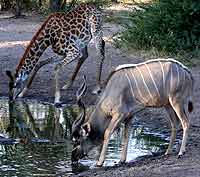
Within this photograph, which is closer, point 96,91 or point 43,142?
point 43,142

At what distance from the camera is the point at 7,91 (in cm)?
1281

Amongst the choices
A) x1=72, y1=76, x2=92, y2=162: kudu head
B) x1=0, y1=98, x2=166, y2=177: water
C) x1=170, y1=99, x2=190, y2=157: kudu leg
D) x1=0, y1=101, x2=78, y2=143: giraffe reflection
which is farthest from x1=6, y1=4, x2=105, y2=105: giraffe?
x1=170, y1=99, x2=190, y2=157: kudu leg

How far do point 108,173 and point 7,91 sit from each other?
548 cm

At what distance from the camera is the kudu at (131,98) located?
8398 mm

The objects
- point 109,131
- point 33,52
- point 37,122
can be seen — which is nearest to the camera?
point 109,131

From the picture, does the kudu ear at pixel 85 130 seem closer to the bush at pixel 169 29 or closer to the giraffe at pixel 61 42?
the giraffe at pixel 61 42

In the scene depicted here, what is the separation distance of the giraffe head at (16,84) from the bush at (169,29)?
16.3ft

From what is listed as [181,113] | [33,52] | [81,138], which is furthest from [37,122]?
[181,113]

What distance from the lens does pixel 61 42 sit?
12.4 meters

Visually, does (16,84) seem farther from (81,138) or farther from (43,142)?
(81,138)

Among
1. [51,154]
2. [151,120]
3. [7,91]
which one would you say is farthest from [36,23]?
[51,154]

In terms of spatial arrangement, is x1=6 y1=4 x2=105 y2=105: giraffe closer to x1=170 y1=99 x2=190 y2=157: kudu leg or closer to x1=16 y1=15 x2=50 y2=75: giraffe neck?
x1=16 y1=15 x2=50 y2=75: giraffe neck

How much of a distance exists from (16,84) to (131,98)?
384cm

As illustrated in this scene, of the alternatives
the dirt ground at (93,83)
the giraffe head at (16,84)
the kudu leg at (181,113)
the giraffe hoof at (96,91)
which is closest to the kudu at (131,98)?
the kudu leg at (181,113)
